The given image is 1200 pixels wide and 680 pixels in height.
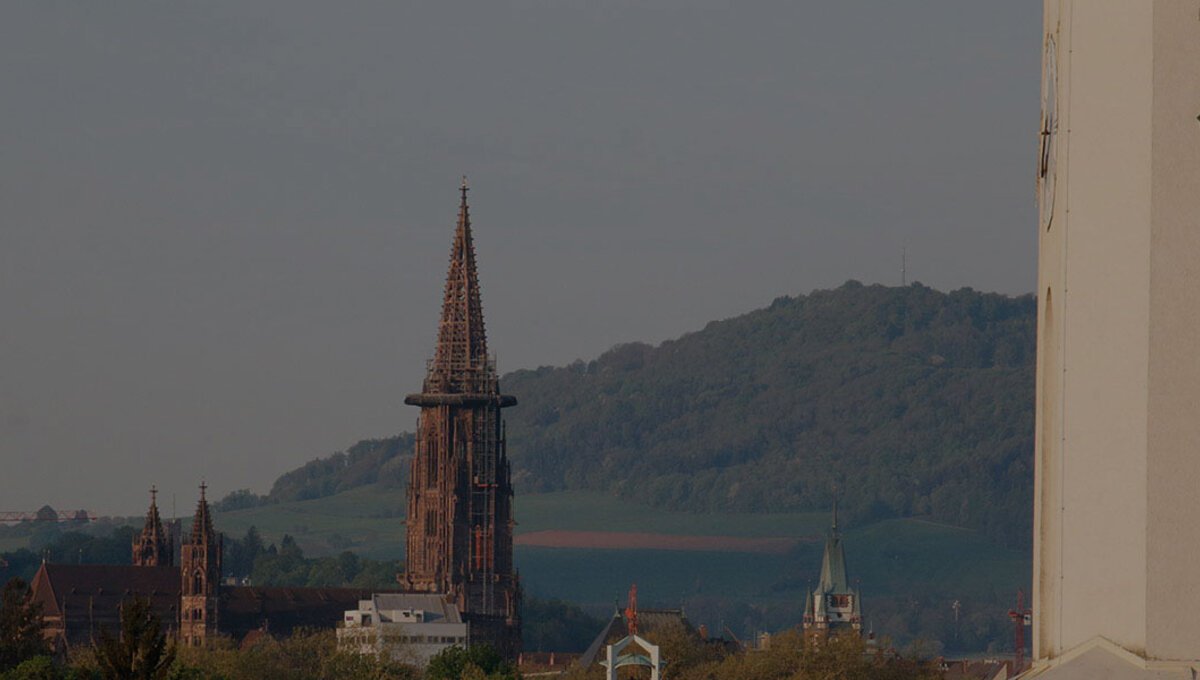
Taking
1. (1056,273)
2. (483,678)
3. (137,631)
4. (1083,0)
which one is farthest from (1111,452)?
(483,678)

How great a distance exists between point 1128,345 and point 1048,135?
1.64m

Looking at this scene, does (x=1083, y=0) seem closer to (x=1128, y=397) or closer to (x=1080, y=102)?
(x=1080, y=102)

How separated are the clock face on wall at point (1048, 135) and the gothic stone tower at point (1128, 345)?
13.7 inches

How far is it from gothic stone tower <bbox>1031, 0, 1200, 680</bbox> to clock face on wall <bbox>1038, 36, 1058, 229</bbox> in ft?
1.14

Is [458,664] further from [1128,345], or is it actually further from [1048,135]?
[1128,345]

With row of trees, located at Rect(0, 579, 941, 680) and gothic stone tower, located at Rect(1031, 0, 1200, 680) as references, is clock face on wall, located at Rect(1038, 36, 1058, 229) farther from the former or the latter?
row of trees, located at Rect(0, 579, 941, 680)

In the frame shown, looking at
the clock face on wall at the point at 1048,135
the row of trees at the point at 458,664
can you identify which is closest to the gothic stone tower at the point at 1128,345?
the clock face on wall at the point at 1048,135

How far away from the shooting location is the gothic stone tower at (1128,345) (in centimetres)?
1253

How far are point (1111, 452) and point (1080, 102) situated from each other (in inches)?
61.9

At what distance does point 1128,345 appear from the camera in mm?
12789

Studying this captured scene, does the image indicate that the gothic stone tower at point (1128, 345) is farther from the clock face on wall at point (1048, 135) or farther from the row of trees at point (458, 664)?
the row of trees at point (458, 664)

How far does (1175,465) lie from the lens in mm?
12570

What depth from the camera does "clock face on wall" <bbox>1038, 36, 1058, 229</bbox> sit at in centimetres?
1373

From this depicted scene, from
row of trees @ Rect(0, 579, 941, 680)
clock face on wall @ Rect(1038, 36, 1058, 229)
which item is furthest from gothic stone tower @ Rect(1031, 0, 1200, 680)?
row of trees @ Rect(0, 579, 941, 680)
